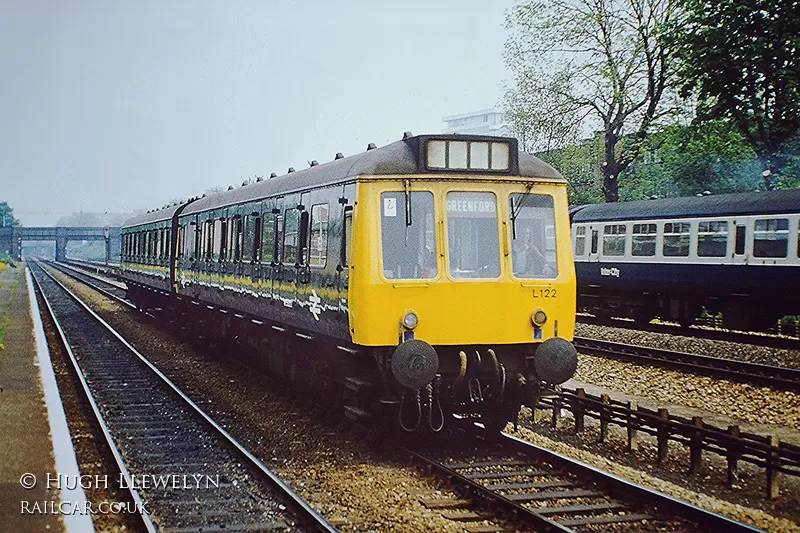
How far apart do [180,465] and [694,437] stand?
5.20 m

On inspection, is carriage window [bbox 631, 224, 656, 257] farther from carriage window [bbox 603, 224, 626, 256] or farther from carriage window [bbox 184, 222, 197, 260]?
carriage window [bbox 184, 222, 197, 260]

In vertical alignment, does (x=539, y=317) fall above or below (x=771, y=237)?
below

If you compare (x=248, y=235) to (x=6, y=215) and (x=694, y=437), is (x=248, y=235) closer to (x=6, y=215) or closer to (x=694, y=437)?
(x=694, y=437)

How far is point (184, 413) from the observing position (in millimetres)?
12727

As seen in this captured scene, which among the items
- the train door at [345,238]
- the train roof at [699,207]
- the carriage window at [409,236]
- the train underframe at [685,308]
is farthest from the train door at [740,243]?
the train door at [345,238]

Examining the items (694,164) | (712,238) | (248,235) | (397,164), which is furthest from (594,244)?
(397,164)

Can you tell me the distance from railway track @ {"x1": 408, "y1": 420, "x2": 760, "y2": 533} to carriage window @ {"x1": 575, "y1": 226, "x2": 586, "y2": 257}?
17829 millimetres

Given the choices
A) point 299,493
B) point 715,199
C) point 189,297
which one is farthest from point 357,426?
point 715,199

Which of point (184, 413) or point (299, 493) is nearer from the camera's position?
point (299, 493)

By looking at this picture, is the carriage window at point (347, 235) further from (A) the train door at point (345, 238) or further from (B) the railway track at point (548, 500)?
(B) the railway track at point (548, 500)

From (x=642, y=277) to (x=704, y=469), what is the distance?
48.6 feet

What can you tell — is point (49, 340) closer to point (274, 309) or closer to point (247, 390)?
point (247, 390)

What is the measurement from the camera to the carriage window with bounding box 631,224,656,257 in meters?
23.9

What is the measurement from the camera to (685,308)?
23016 mm
